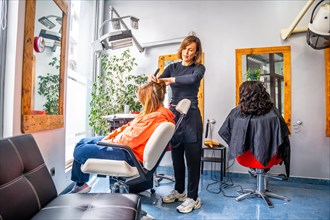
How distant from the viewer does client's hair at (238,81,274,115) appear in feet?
7.23

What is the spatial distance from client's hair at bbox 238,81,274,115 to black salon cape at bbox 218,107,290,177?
6 cm

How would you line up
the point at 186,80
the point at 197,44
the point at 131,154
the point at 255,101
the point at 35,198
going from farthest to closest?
1. the point at 255,101
2. the point at 197,44
3. the point at 186,80
4. the point at 131,154
5. the point at 35,198

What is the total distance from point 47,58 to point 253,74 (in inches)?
102

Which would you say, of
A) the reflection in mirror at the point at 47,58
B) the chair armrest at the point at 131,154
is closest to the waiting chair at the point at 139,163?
the chair armrest at the point at 131,154

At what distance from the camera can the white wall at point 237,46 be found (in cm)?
287

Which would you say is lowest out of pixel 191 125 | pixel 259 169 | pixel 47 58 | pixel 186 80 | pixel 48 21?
pixel 259 169

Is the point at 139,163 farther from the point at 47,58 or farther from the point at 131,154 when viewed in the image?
the point at 47,58

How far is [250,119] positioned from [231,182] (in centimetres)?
117

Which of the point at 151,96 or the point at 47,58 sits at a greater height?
the point at 47,58

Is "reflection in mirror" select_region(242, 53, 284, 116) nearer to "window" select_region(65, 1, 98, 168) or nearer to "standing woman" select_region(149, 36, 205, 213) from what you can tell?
"standing woman" select_region(149, 36, 205, 213)

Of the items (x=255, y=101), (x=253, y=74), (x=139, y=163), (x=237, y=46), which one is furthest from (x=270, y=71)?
(x=139, y=163)

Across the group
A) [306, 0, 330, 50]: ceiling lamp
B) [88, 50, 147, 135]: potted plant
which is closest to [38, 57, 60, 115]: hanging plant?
[88, 50, 147, 135]: potted plant

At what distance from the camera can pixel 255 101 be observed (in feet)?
7.29

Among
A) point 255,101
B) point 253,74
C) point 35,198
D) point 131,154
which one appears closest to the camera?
point 35,198
